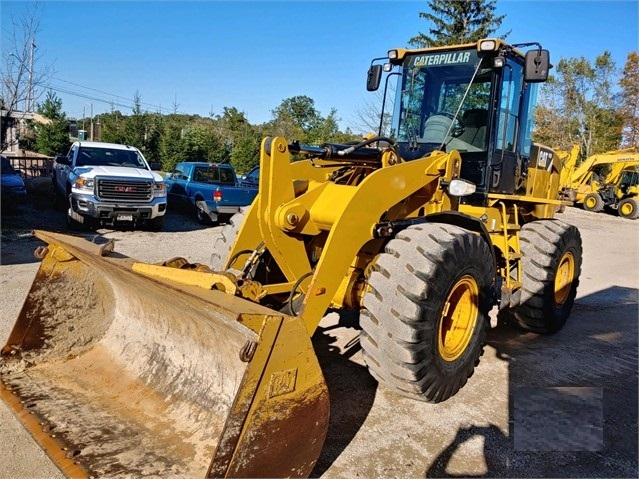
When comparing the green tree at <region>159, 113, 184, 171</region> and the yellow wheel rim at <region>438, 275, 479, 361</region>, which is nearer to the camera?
the yellow wheel rim at <region>438, 275, 479, 361</region>

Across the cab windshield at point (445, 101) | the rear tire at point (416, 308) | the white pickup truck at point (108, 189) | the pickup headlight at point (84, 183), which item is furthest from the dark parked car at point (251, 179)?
the rear tire at point (416, 308)

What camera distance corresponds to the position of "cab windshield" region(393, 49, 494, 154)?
193 inches

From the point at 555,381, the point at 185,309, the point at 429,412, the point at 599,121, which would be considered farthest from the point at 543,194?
the point at 599,121

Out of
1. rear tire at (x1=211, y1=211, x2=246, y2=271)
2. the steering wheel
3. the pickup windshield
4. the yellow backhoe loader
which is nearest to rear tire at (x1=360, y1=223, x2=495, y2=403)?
rear tire at (x1=211, y1=211, x2=246, y2=271)

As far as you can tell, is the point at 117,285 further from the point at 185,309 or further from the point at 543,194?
the point at 543,194

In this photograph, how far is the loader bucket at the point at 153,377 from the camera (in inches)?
95.3

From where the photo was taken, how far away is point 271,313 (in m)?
2.48

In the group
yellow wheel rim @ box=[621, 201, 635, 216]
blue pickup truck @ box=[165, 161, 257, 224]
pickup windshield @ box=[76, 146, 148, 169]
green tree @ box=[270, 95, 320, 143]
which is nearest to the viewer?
pickup windshield @ box=[76, 146, 148, 169]

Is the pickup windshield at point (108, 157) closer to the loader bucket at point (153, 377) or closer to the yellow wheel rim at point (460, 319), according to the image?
the loader bucket at point (153, 377)

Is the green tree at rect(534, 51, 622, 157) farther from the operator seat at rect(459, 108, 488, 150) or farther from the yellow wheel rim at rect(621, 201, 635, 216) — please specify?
the operator seat at rect(459, 108, 488, 150)

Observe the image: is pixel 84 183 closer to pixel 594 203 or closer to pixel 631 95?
pixel 594 203

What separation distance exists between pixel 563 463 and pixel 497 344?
7.05ft

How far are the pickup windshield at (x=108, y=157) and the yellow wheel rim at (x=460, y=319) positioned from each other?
10.1m

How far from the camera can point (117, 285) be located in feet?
12.4
